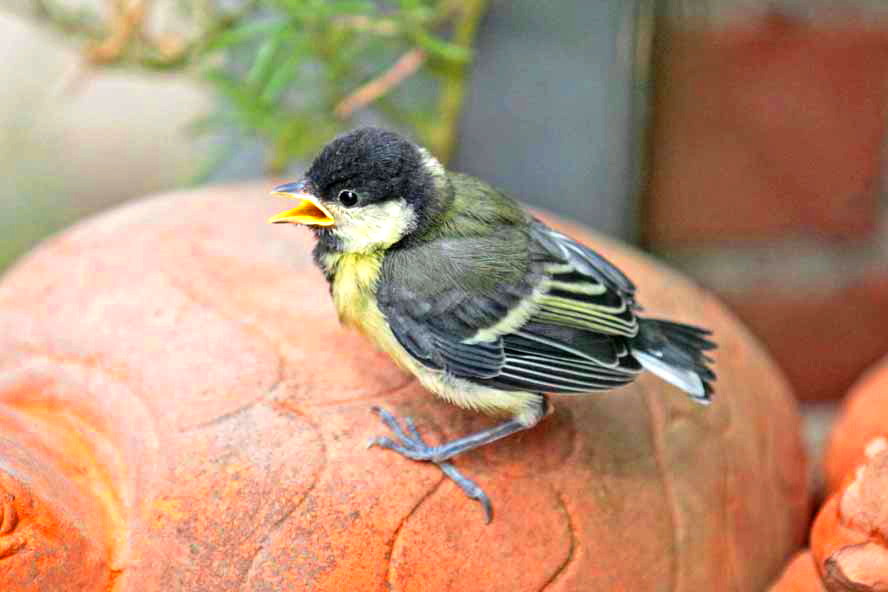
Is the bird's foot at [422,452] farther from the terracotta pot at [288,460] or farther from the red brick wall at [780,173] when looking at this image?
the red brick wall at [780,173]

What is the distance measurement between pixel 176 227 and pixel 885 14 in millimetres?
1396

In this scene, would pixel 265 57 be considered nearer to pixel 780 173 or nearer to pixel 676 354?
pixel 676 354

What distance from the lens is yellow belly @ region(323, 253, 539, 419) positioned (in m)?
1.20

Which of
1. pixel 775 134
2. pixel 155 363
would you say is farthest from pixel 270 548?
pixel 775 134

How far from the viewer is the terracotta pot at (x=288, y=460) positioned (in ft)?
3.46

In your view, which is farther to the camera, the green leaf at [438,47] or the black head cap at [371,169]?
the green leaf at [438,47]

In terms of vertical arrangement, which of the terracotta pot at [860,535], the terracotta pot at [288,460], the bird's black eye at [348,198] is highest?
the bird's black eye at [348,198]

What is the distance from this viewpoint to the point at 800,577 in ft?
4.17

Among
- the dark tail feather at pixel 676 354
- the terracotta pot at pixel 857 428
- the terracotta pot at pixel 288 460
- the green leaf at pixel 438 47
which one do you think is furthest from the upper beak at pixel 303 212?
the terracotta pot at pixel 857 428

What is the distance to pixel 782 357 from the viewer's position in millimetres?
2266

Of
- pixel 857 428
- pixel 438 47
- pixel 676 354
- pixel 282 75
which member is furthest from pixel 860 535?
pixel 282 75

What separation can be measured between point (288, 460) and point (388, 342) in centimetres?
19

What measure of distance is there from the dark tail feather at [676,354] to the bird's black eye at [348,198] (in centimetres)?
37

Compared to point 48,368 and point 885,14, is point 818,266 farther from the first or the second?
point 48,368
